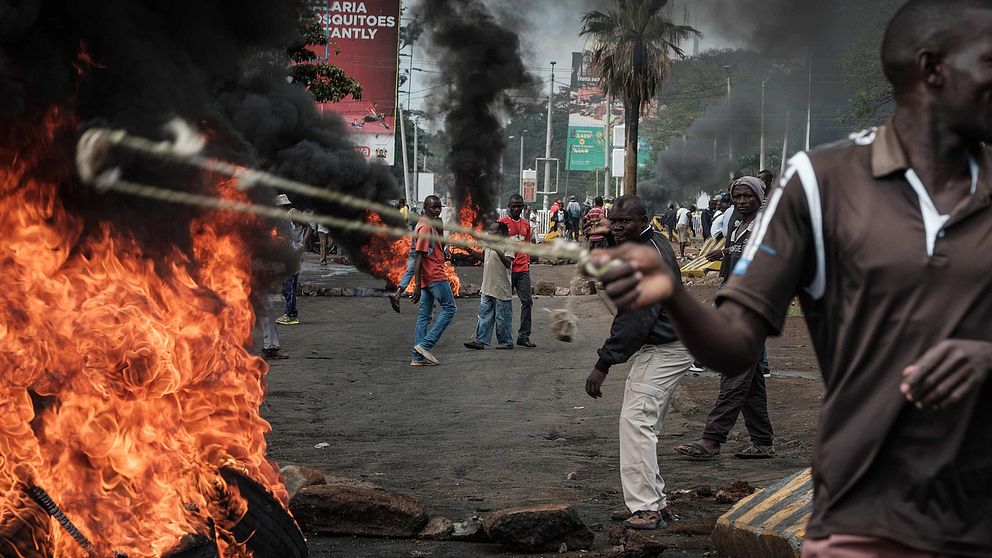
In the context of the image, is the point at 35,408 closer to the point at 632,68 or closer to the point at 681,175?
the point at 632,68

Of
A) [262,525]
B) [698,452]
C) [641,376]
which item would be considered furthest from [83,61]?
[698,452]

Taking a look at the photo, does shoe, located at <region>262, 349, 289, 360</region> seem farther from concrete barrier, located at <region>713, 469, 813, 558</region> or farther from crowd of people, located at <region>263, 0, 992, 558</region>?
crowd of people, located at <region>263, 0, 992, 558</region>

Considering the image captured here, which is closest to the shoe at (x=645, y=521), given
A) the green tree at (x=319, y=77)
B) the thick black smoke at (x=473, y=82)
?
the green tree at (x=319, y=77)

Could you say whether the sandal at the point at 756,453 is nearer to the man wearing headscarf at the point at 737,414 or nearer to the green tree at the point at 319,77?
the man wearing headscarf at the point at 737,414

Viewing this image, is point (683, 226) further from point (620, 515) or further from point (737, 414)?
point (620, 515)

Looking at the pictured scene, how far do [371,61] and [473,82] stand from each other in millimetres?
4123

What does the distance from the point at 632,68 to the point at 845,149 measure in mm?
31212

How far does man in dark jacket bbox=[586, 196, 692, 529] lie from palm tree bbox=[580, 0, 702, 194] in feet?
88.4

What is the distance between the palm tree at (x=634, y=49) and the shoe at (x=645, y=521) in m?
27.6

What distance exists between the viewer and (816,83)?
127ft

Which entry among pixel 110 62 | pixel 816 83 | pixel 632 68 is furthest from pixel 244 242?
pixel 816 83

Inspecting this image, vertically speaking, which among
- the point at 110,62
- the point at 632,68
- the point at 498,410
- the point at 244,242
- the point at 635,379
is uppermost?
the point at 632,68

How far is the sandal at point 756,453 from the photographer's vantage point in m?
8.39

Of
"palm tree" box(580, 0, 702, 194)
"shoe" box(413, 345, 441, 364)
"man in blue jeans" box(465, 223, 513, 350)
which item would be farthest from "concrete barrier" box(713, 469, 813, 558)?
"palm tree" box(580, 0, 702, 194)
